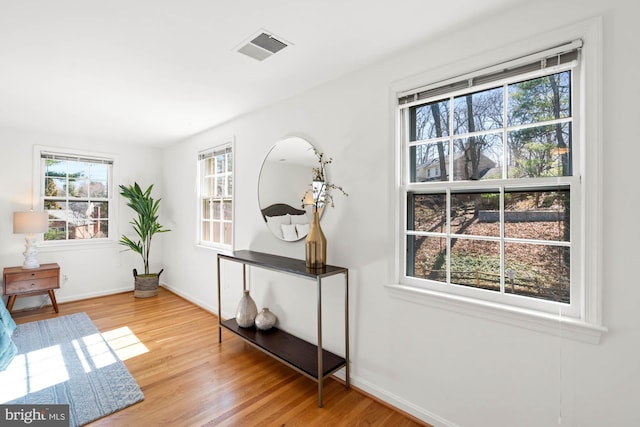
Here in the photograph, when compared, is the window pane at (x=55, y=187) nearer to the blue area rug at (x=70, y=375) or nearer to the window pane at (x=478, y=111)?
the blue area rug at (x=70, y=375)

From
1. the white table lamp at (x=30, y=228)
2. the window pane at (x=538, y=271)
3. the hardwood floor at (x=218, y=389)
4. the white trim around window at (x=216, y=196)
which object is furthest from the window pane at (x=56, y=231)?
the window pane at (x=538, y=271)

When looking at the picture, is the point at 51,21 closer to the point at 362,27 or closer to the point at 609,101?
the point at 362,27

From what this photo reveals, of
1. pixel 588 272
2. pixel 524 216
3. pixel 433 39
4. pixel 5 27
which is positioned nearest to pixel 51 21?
pixel 5 27

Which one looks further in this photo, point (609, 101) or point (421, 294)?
point (421, 294)

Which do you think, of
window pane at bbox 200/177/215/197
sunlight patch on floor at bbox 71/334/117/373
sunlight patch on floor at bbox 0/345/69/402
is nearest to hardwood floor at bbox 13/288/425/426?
sunlight patch on floor at bbox 71/334/117/373

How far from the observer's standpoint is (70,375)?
2424mm

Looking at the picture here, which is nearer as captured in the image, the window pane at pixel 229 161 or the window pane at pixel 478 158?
the window pane at pixel 478 158

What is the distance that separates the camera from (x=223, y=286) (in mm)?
3760

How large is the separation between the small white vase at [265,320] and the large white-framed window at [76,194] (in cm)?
335

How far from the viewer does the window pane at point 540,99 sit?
5.02 feet

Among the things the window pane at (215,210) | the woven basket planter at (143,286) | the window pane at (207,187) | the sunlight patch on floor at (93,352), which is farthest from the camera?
the woven basket planter at (143,286)

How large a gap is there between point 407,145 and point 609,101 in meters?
1.01

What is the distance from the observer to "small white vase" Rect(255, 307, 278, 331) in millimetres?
2828

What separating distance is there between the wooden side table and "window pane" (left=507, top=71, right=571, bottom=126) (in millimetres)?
5123
